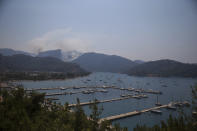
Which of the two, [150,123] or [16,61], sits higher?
[16,61]

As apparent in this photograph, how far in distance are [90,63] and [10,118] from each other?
11168cm

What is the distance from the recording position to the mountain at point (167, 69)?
5497cm

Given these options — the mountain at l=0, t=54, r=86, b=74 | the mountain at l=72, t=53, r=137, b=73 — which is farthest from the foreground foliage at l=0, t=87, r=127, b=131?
the mountain at l=72, t=53, r=137, b=73

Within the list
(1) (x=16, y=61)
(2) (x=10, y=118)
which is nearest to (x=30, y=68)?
(1) (x=16, y=61)

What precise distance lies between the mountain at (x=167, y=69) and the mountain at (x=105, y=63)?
24.3 meters

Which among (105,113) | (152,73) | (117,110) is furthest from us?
(152,73)

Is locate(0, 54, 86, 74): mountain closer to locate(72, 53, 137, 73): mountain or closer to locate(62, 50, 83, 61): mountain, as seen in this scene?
locate(72, 53, 137, 73): mountain

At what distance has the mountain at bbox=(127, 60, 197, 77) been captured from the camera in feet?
→ 180

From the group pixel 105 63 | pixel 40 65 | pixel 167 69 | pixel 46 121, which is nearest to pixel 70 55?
pixel 105 63

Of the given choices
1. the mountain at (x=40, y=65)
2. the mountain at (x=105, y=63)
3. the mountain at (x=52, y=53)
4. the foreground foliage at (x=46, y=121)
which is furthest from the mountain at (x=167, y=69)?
the mountain at (x=52, y=53)

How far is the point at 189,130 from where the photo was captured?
11.6 feet

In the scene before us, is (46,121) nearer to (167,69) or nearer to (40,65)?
(167,69)

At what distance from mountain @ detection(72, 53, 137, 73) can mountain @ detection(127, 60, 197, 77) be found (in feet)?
79.7

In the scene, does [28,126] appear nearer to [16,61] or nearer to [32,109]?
[32,109]
